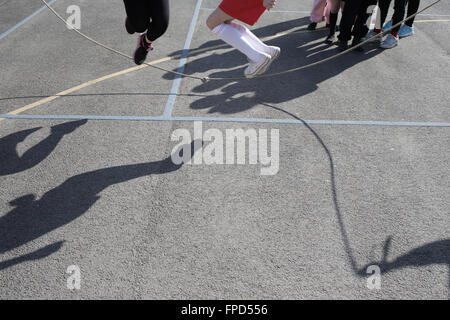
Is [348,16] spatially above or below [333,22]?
above

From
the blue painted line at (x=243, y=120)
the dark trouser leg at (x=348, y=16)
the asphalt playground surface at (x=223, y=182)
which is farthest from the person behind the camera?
the dark trouser leg at (x=348, y=16)

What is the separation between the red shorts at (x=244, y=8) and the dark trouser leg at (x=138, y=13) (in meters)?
0.95

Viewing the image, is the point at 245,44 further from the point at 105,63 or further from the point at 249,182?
the point at 105,63

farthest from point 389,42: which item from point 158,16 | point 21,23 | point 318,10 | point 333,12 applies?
point 21,23

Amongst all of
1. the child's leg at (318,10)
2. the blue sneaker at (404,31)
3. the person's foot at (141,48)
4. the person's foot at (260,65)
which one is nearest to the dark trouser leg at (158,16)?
the person's foot at (141,48)

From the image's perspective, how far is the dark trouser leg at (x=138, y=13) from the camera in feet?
14.3

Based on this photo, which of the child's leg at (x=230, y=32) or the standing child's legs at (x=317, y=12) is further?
the standing child's legs at (x=317, y=12)

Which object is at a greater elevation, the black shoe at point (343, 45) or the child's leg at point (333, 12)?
the child's leg at point (333, 12)

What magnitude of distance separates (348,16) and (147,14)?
12.1 ft

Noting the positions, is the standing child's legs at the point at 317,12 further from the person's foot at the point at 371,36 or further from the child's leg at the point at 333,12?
the person's foot at the point at 371,36

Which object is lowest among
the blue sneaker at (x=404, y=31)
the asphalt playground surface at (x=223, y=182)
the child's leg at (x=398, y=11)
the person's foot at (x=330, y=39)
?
the asphalt playground surface at (x=223, y=182)

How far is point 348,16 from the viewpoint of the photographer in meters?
6.38

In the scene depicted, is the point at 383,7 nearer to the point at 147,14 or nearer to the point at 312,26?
the point at 312,26

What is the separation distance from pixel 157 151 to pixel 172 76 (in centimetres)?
209
